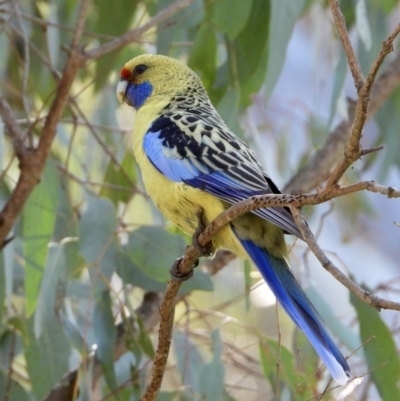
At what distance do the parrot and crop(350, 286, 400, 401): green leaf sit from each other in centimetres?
45

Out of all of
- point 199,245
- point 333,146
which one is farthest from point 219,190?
point 333,146

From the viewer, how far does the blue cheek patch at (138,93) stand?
7.70ft

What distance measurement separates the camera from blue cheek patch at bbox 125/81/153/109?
7.70ft

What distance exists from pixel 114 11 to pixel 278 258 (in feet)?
4.47

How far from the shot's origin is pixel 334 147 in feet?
9.35

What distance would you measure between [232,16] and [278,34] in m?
0.24

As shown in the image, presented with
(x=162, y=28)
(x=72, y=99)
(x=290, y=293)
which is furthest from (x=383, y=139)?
(x=290, y=293)

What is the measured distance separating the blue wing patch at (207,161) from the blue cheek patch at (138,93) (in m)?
0.35

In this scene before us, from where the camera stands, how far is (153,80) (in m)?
2.36

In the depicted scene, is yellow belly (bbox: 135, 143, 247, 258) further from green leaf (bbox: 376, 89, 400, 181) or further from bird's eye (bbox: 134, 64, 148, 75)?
green leaf (bbox: 376, 89, 400, 181)

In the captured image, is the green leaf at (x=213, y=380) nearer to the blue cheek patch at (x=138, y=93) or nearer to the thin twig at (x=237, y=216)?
the thin twig at (x=237, y=216)

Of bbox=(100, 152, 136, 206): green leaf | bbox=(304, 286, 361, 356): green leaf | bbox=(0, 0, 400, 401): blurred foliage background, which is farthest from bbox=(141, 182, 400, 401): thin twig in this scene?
bbox=(100, 152, 136, 206): green leaf

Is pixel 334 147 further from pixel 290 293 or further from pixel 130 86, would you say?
pixel 290 293

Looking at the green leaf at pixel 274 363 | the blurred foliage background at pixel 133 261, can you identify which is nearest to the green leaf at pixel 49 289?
the blurred foliage background at pixel 133 261
